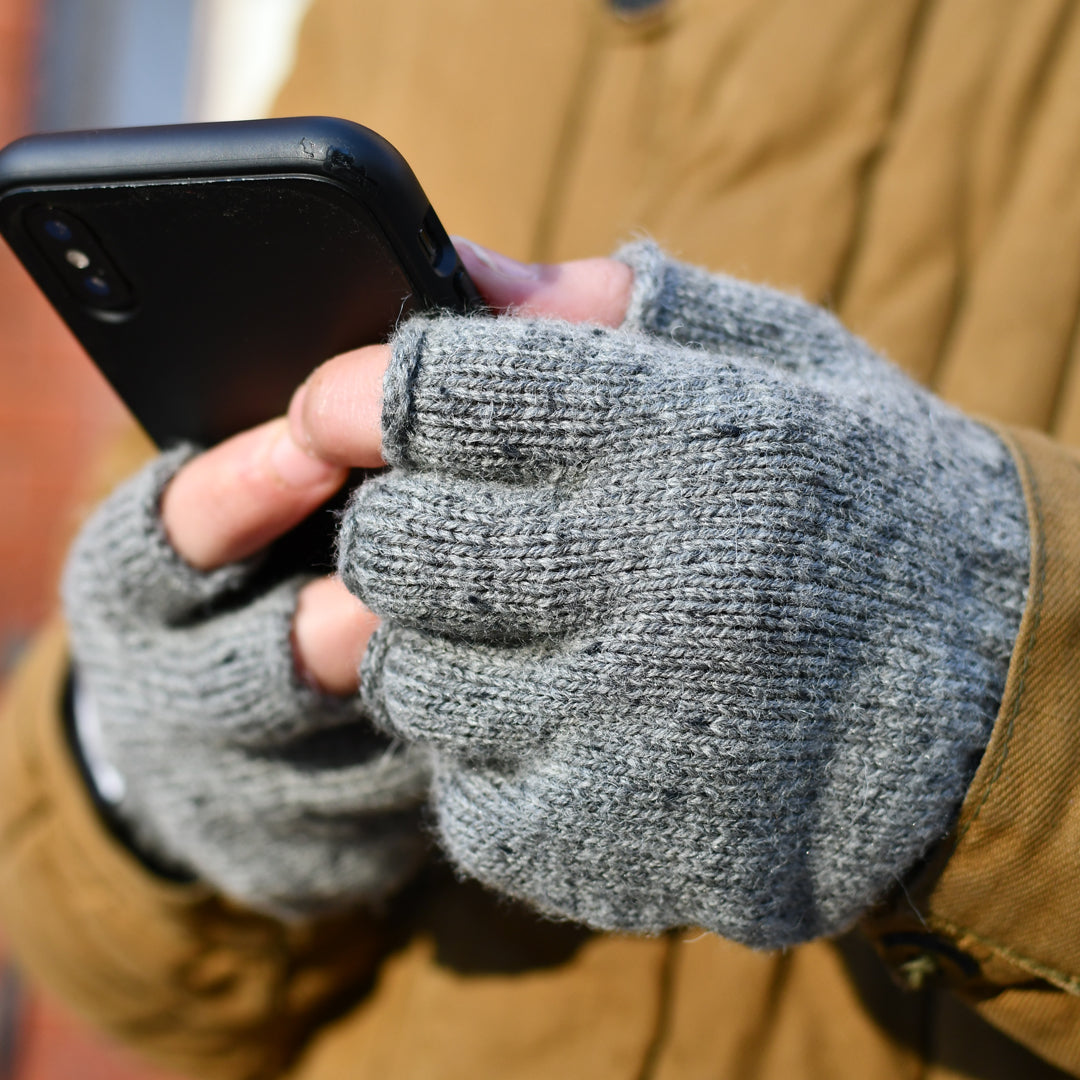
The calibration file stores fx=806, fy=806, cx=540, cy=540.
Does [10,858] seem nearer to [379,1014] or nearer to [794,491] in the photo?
[379,1014]

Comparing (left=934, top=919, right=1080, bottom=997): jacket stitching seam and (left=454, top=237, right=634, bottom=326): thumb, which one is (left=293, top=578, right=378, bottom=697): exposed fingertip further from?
(left=934, top=919, right=1080, bottom=997): jacket stitching seam

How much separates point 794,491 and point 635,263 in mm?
232

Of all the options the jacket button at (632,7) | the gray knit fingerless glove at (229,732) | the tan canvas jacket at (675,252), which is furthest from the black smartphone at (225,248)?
the jacket button at (632,7)

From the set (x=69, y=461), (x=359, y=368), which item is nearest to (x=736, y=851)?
(x=359, y=368)

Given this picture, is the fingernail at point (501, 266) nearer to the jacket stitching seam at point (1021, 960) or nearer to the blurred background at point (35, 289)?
the jacket stitching seam at point (1021, 960)

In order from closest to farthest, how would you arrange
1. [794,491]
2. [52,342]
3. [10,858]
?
[794,491]
[10,858]
[52,342]

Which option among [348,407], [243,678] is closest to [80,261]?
[348,407]

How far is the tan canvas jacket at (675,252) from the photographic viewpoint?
34.1 inches

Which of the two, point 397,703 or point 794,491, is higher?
point 794,491

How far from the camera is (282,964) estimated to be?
103 cm

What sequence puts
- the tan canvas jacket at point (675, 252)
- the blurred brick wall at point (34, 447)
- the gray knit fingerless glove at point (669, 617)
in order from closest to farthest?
the gray knit fingerless glove at point (669, 617)
the tan canvas jacket at point (675, 252)
the blurred brick wall at point (34, 447)

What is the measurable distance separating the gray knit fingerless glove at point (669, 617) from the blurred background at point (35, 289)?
6.25 feet

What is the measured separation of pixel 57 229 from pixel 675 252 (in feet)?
2.04

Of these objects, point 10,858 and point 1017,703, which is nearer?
point 1017,703
